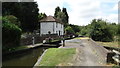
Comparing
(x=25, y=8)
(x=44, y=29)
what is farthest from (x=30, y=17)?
(x=44, y=29)

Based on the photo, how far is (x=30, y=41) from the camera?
28609 millimetres

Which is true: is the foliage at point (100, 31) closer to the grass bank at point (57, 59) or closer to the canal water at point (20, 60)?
the canal water at point (20, 60)

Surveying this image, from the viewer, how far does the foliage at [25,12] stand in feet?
108

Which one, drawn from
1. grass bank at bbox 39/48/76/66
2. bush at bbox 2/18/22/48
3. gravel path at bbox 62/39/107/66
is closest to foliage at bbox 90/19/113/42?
bush at bbox 2/18/22/48

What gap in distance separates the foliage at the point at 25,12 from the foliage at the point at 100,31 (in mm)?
15663

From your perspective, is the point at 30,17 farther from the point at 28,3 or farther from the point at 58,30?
the point at 58,30

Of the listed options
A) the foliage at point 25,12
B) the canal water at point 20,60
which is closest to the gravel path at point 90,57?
the canal water at point 20,60

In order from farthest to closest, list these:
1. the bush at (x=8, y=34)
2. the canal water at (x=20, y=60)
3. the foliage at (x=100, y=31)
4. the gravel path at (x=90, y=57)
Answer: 1. the foliage at (x=100, y=31)
2. the bush at (x=8, y=34)
3. the canal water at (x=20, y=60)
4. the gravel path at (x=90, y=57)

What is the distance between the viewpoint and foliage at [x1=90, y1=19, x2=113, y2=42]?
29.1 m

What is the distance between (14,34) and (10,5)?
48.8 ft

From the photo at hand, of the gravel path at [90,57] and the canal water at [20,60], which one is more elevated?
the gravel path at [90,57]

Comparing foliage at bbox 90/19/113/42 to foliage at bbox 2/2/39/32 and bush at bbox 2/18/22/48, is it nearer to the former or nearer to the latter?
bush at bbox 2/18/22/48

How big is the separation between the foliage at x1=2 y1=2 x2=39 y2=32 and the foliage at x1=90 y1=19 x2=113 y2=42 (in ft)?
51.4

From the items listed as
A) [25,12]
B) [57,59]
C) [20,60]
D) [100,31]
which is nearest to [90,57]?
[57,59]
